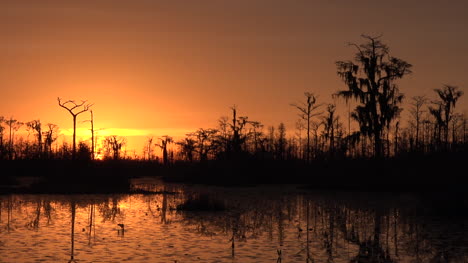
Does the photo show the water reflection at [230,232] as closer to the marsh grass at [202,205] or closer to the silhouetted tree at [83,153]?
the marsh grass at [202,205]

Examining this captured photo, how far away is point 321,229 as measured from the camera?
21031mm

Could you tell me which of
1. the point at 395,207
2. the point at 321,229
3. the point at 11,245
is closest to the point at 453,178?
the point at 395,207

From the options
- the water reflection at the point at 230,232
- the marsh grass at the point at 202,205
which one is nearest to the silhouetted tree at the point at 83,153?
the water reflection at the point at 230,232

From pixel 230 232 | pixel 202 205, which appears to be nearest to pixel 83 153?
pixel 202 205

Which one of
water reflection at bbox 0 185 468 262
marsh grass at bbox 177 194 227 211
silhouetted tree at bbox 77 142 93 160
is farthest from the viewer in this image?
silhouetted tree at bbox 77 142 93 160

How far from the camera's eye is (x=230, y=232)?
20.0 meters

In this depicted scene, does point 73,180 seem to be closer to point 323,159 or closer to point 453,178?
point 323,159

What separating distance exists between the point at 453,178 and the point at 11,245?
26.7 m

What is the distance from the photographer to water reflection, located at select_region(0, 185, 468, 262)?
15.3m

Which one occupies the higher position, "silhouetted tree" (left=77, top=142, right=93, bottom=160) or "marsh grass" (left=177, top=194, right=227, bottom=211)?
"silhouetted tree" (left=77, top=142, right=93, bottom=160)

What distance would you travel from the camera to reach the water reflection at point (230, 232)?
50.3ft

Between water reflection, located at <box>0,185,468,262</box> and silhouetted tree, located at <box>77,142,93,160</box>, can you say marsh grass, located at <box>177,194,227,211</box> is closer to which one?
water reflection, located at <box>0,185,468,262</box>

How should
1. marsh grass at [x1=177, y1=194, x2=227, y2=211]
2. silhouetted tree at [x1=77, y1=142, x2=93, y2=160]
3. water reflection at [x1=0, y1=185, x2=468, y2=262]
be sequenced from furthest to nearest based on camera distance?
1. silhouetted tree at [x1=77, y1=142, x2=93, y2=160]
2. marsh grass at [x1=177, y1=194, x2=227, y2=211]
3. water reflection at [x1=0, y1=185, x2=468, y2=262]

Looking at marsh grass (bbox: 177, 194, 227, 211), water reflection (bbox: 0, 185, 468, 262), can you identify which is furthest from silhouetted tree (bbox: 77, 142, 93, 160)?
marsh grass (bbox: 177, 194, 227, 211)
